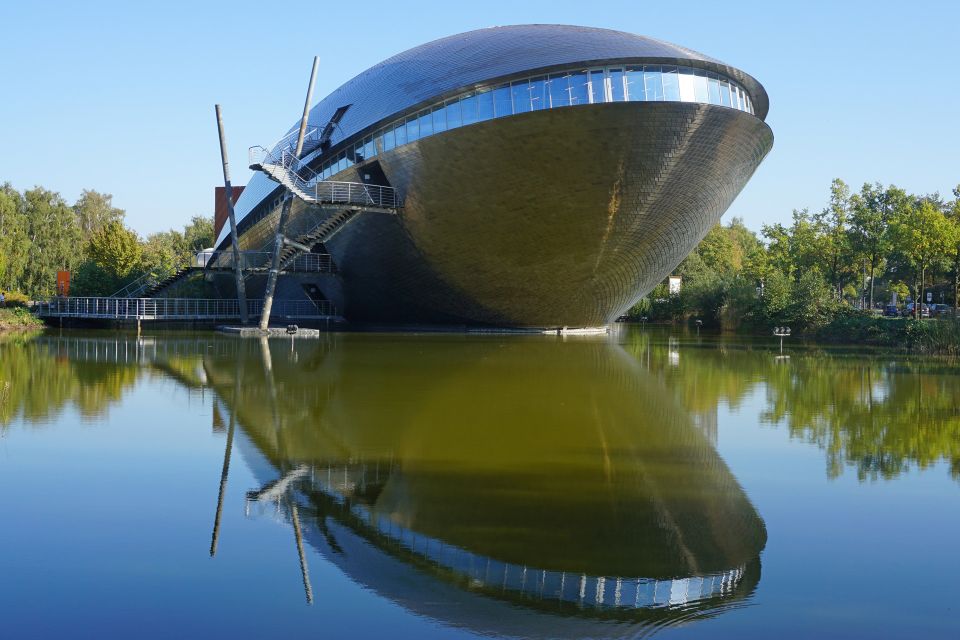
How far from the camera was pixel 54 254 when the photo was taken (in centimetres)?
6662

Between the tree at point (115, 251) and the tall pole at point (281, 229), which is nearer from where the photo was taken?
the tall pole at point (281, 229)

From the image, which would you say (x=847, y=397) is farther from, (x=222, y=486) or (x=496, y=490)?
(x=222, y=486)

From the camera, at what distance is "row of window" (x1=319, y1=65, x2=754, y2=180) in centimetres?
3022

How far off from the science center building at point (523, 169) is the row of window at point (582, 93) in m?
0.05

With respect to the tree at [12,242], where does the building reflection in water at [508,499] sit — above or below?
below

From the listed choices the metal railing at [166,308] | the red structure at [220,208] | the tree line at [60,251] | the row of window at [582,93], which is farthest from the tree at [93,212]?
the row of window at [582,93]

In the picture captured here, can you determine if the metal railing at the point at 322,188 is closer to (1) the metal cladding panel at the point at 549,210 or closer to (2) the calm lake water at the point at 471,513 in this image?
(1) the metal cladding panel at the point at 549,210

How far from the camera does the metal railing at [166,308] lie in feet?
138

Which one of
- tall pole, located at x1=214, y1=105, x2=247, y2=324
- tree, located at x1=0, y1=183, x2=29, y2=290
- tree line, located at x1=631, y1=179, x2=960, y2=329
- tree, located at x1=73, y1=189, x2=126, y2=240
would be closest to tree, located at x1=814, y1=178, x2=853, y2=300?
tree line, located at x1=631, y1=179, x2=960, y2=329

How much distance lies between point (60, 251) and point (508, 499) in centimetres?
6736

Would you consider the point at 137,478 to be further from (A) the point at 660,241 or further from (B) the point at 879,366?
(A) the point at 660,241

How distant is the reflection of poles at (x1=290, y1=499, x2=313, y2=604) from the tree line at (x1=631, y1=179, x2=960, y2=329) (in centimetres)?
3910

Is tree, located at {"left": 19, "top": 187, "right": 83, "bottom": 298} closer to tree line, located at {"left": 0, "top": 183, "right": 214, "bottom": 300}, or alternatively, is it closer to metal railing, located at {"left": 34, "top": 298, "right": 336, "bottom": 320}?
tree line, located at {"left": 0, "top": 183, "right": 214, "bottom": 300}

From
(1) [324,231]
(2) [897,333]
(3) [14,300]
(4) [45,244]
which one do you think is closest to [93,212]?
(4) [45,244]
